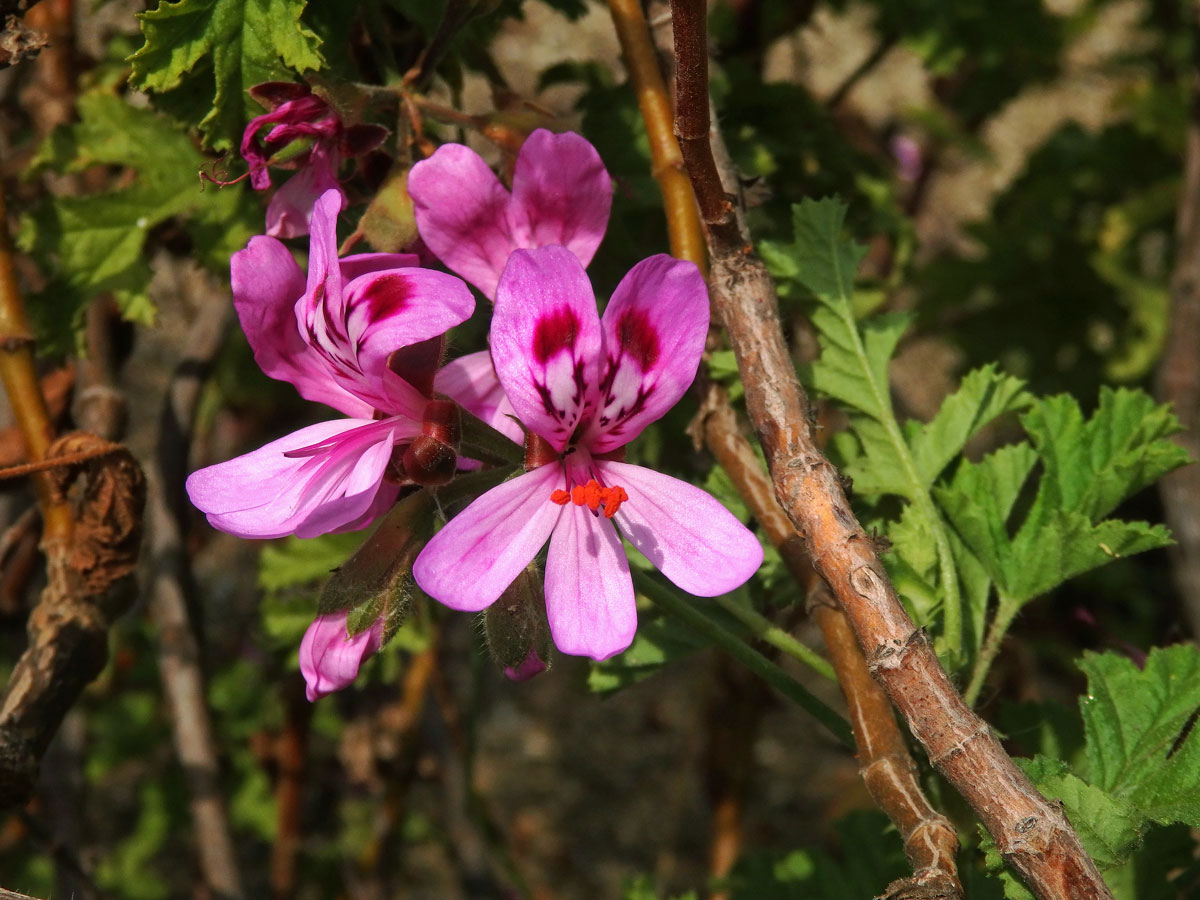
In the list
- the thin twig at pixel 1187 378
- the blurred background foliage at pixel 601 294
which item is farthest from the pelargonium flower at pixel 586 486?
the thin twig at pixel 1187 378

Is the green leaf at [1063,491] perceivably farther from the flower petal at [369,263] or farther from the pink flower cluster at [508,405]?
the flower petal at [369,263]

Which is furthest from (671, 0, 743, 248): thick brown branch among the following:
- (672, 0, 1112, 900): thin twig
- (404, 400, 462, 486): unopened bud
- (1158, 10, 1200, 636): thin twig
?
(1158, 10, 1200, 636): thin twig

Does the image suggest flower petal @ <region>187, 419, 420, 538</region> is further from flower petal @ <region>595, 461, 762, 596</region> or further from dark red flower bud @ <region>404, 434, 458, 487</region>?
flower petal @ <region>595, 461, 762, 596</region>

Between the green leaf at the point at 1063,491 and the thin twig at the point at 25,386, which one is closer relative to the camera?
the green leaf at the point at 1063,491

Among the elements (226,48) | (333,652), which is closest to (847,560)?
(333,652)

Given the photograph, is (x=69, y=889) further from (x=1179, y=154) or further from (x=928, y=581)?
(x=1179, y=154)

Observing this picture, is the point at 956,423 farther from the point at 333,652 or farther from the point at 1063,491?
the point at 333,652

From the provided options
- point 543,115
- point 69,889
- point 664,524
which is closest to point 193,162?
point 543,115
